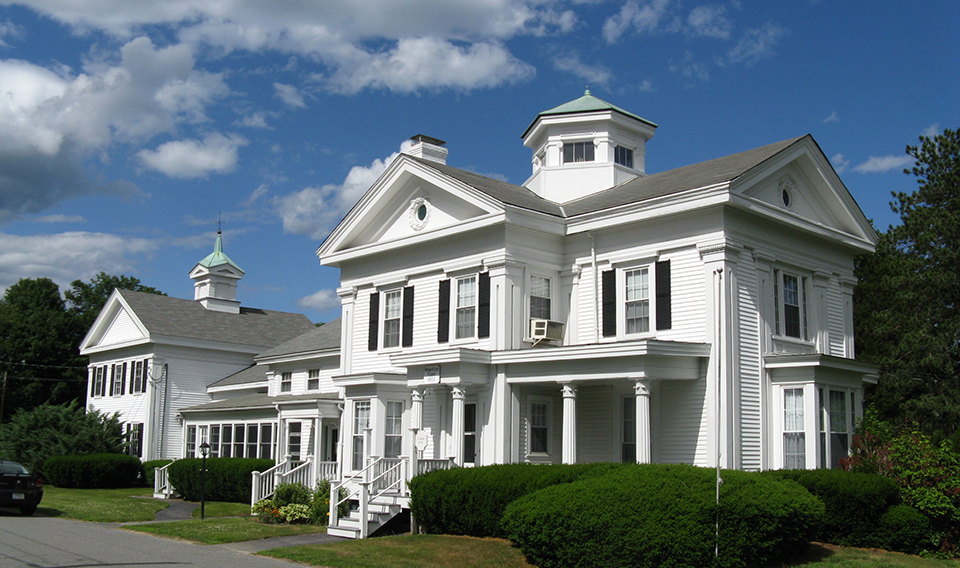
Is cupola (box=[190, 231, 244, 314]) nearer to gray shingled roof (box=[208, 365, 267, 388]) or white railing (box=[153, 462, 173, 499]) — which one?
gray shingled roof (box=[208, 365, 267, 388])

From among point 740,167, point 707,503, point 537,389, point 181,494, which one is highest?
point 740,167

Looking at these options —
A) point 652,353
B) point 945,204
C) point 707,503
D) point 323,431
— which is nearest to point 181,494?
point 323,431

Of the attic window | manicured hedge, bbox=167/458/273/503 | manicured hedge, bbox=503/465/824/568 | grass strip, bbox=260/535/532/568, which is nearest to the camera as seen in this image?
manicured hedge, bbox=503/465/824/568

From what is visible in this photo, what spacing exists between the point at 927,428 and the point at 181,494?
27.4m

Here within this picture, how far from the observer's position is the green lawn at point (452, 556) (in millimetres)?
16016

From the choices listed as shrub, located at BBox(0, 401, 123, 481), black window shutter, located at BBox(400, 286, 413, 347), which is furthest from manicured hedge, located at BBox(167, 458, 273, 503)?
shrub, located at BBox(0, 401, 123, 481)

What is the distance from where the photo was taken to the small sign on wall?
2217 cm

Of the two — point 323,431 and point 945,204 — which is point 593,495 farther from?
point 945,204

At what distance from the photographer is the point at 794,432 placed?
67.1ft

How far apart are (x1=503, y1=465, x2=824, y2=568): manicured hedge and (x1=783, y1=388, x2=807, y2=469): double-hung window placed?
4630 millimetres

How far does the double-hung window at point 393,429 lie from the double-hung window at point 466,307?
266 centimetres

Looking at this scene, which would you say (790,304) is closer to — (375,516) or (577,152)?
(577,152)

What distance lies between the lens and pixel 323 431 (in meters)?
31.2

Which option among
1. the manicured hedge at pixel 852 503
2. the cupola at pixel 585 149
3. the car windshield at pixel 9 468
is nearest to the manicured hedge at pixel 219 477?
the car windshield at pixel 9 468
